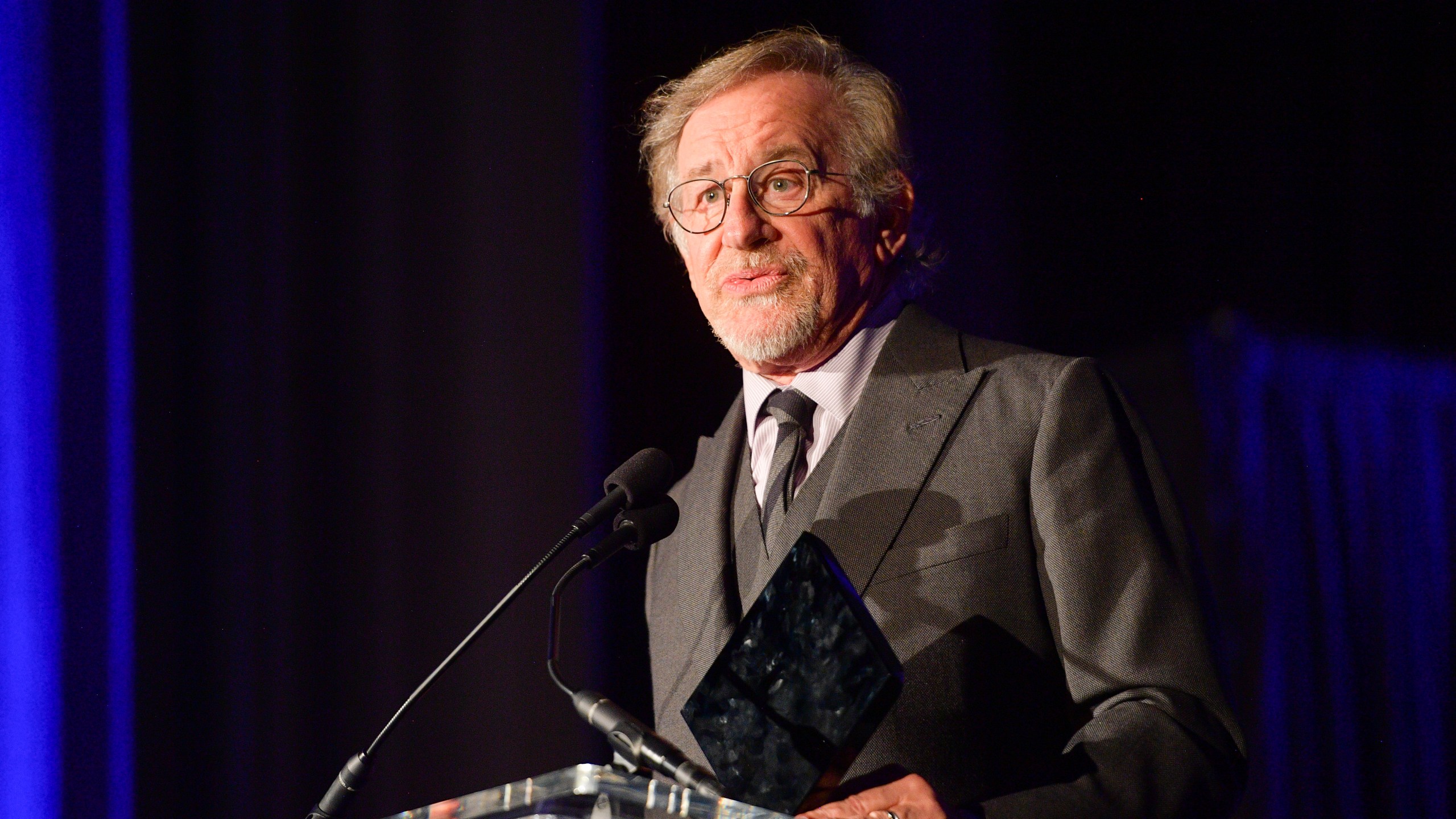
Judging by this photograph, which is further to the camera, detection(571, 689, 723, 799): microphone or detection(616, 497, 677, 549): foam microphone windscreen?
detection(616, 497, 677, 549): foam microphone windscreen

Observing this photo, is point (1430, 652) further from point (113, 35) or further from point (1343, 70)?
point (113, 35)

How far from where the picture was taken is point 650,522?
143cm

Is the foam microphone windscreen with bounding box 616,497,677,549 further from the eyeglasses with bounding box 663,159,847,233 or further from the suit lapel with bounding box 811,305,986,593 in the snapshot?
the eyeglasses with bounding box 663,159,847,233

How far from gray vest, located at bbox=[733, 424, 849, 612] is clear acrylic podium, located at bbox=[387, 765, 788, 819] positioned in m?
0.72

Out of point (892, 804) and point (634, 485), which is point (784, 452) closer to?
point (634, 485)

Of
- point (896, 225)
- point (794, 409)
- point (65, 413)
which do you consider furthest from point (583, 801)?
point (65, 413)

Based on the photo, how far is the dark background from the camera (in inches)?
89.2

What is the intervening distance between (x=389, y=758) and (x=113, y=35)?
1.64m

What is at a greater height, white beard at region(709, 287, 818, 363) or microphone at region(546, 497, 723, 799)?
white beard at region(709, 287, 818, 363)

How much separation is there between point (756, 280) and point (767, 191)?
16 cm

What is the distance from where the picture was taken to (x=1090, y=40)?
288 cm

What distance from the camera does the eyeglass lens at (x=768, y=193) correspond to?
1.94 meters

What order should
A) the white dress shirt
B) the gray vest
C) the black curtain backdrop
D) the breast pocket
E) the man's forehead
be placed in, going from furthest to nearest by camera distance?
the black curtain backdrop, the man's forehead, the white dress shirt, the gray vest, the breast pocket

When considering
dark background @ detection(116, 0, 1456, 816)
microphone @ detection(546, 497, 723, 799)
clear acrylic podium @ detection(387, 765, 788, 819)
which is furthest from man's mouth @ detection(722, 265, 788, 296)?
clear acrylic podium @ detection(387, 765, 788, 819)
